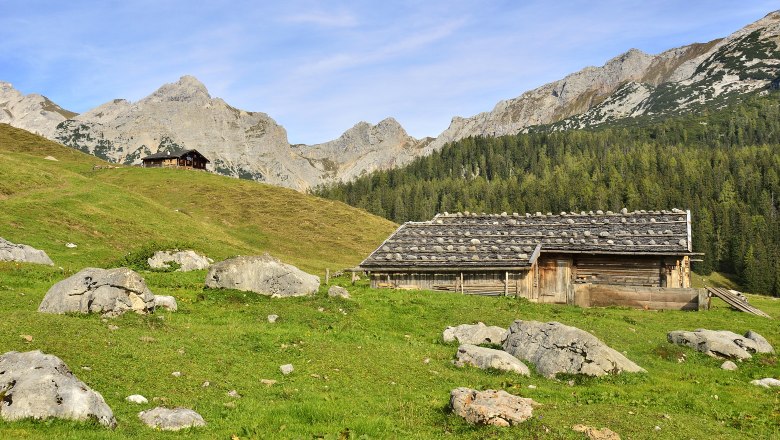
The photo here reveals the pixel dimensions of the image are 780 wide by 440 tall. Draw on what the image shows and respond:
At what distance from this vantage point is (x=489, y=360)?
61.9 ft

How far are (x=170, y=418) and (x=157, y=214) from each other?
2264 inches

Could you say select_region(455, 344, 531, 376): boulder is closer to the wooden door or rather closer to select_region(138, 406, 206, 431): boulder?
select_region(138, 406, 206, 431): boulder

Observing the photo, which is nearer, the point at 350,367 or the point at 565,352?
the point at 350,367

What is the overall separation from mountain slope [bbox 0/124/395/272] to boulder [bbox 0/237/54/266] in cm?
289

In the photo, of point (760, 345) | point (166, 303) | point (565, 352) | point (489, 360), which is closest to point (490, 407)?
point (489, 360)

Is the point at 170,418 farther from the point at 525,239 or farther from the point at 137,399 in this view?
the point at 525,239

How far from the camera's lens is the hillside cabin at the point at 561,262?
38.5 metres

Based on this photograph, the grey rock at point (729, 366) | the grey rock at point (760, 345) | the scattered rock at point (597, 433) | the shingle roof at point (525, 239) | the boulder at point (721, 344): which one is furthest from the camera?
the shingle roof at point (525, 239)

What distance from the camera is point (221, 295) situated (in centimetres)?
2800

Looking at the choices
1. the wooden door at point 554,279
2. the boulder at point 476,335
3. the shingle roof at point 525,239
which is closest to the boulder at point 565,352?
the boulder at point 476,335

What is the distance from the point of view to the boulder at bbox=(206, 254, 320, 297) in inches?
1154

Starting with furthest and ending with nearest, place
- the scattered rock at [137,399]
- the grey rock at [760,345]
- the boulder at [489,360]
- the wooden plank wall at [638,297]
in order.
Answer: the wooden plank wall at [638,297] → the grey rock at [760,345] → the boulder at [489,360] → the scattered rock at [137,399]

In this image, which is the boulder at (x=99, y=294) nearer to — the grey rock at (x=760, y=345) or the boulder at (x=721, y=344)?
the boulder at (x=721, y=344)

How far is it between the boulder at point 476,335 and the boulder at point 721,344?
8448 mm
